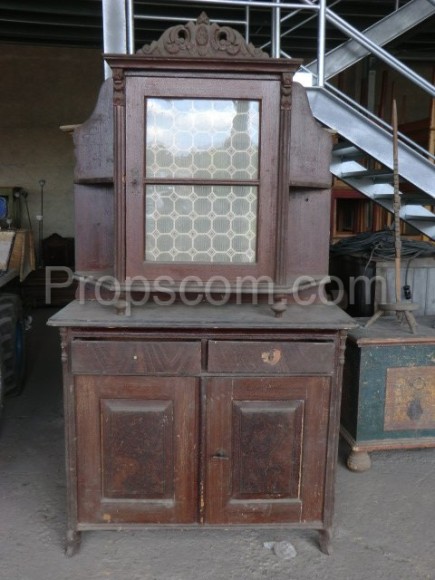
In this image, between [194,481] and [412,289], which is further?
[412,289]

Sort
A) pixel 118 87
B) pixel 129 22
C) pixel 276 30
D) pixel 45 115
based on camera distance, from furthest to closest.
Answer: pixel 45 115 → pixel 276 30 → pixel 129 22 → pixel 118 87

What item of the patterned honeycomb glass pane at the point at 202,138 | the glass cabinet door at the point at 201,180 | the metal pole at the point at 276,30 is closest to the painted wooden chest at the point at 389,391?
the glass cabinet door at the point at 201,180

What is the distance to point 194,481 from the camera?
2.00 m

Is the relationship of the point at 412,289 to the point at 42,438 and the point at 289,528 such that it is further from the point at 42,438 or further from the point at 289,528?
the point at 42,438

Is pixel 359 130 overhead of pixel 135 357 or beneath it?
overhead

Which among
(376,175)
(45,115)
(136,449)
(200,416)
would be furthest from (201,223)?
(45,115)

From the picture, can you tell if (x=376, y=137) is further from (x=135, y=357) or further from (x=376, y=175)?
(x=135, y=357)

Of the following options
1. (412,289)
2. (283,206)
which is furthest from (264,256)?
(412,289)

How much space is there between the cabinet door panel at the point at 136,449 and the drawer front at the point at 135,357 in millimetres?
36

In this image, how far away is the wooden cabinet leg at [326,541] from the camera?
2.06 metres

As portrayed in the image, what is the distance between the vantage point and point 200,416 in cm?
196

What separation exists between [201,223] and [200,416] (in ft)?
2.27

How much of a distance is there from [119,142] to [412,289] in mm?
1972

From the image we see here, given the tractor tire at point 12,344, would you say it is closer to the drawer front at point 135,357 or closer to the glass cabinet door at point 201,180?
the drawer front at point 135,357
